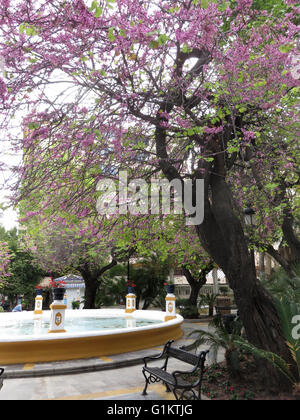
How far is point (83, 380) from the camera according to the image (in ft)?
23.8

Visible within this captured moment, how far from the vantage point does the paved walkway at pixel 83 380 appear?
20.4 ft

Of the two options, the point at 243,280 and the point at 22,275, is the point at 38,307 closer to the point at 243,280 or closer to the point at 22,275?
the point at 22,275

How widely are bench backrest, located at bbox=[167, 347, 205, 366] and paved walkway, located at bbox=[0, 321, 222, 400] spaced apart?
0.53 meters

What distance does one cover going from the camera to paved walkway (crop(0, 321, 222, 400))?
6.20m

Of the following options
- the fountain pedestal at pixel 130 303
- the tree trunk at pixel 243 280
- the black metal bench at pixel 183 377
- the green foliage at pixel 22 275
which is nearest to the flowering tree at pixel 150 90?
the tree trunk at pixel 243 280

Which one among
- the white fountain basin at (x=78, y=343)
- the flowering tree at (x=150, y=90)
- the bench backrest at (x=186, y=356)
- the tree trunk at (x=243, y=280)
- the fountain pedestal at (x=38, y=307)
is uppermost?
the flowering tree at (x=150, y=90)

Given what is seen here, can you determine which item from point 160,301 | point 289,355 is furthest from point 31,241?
point 289,355

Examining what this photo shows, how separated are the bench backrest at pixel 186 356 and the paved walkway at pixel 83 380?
0.53 meters

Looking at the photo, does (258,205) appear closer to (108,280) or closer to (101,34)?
(101,34)

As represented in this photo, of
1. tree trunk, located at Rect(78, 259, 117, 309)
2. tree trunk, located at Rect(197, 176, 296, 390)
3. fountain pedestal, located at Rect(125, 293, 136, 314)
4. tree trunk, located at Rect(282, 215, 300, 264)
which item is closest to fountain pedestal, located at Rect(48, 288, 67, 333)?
tree trunk, located at Rect(197, 176, 296, 390)

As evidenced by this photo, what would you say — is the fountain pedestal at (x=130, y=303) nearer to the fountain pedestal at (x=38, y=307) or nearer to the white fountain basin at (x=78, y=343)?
the fountain pedestal at (x=38, y=307)

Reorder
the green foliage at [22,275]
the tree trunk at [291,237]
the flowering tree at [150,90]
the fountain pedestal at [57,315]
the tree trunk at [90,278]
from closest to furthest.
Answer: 1. the flowering tree at [150,90]
2. the fountain pedestal at [57,315]
3. the tree trunk at [291,237]
4. the tree trunk at [90,278]
5. the green foliage at [22,275]

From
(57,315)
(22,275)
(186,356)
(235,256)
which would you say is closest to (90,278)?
(22,275)

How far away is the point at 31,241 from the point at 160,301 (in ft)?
32.7
